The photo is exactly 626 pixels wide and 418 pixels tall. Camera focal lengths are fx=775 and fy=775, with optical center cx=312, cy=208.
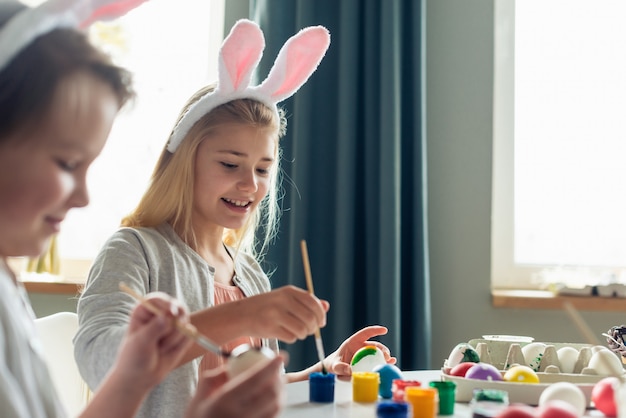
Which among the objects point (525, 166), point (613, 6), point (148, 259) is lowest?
point (148, 259)

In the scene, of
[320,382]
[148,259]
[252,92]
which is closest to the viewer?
[320,382]

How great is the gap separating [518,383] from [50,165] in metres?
0.72

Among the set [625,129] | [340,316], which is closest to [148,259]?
[340,316]

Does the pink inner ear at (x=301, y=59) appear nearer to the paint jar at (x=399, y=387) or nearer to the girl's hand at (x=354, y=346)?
the girl's hand at (x=354, y=346)

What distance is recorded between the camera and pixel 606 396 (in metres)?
1.06

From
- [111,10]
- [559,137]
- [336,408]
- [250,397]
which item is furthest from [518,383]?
[559,137]

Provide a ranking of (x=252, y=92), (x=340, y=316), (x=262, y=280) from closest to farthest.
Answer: (x=252, y=92), (x=262, y=280), (x=340, y=316)

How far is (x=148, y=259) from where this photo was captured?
1440mm

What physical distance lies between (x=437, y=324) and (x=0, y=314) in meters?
1.82

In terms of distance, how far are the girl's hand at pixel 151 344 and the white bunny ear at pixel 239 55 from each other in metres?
0.76

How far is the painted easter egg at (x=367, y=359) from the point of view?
1.32 meters

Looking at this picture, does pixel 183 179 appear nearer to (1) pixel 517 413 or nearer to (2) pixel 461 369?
(2) pixel 461 369

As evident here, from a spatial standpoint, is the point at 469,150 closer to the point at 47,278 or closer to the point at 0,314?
the point at 47,278

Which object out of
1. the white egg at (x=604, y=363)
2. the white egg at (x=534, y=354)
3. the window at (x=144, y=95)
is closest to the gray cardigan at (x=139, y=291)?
the white egg at (x=534, y=354)
